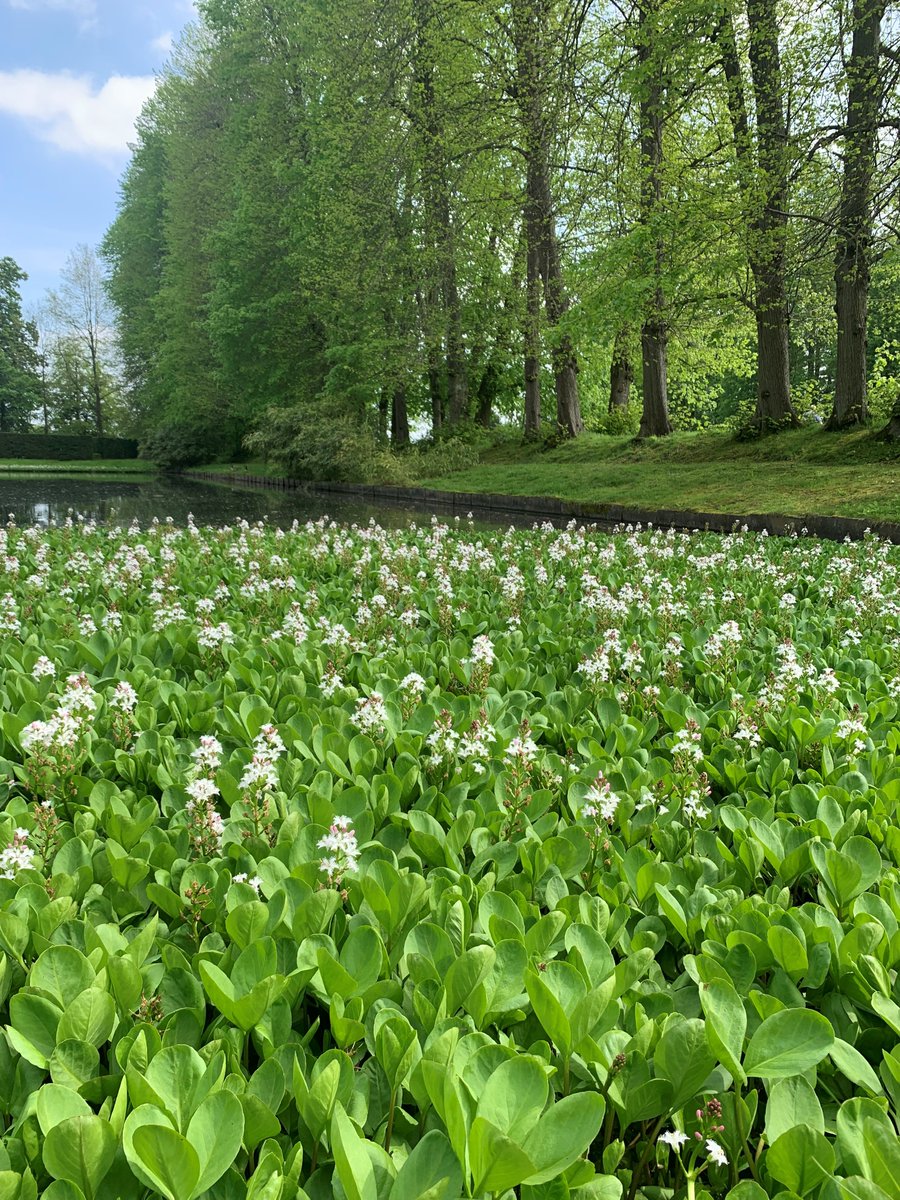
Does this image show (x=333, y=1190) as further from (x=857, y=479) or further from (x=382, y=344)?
(x=382, y=344)

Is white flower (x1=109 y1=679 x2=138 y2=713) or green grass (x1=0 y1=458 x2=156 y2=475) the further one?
green grass (x1=0 y1=458 x2=156 y2=475)

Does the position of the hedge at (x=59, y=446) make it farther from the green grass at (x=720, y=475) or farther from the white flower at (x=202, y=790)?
the white flower at (x=202, y=790)

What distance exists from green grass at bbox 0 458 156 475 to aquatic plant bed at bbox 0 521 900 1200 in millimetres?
45382

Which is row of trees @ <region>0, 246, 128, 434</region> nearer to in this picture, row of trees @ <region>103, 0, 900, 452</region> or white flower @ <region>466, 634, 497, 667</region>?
row of trees @ <region>103, 0, 900, 452</region>

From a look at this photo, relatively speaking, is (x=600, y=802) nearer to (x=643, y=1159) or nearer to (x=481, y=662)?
(x=643, y=1159)

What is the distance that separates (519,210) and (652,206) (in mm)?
8512

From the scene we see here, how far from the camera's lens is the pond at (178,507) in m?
18.1

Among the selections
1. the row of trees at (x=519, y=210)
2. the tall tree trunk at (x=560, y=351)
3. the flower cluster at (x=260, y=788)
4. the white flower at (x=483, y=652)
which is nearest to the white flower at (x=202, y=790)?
the flower cluster at (x=260, y=788)

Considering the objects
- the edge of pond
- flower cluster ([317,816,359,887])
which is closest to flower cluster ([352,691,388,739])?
flower cluster ([317,816,359,887])

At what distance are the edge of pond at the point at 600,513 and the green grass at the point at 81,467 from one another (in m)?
16.7

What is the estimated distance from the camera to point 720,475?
1767 cm

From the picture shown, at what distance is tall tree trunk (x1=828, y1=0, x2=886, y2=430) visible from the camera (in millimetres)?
14578

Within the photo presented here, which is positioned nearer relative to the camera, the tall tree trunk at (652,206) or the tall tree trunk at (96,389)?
the tall tree trunk at (652,206)

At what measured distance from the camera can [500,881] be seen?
2117mm
